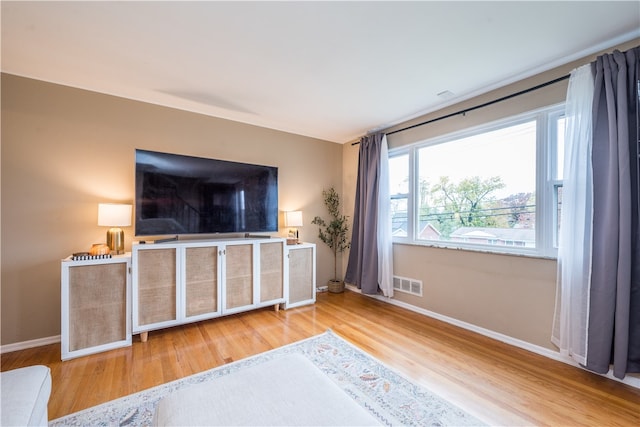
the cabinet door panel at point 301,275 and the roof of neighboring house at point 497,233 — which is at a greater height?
the roof of neighboring house at point 497,233

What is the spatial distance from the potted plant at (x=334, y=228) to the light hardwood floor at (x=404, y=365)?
1.37 m

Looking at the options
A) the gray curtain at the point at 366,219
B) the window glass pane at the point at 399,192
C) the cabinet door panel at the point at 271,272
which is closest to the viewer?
the cabinet door panel at the point at 271,272

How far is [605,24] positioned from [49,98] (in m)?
4.39

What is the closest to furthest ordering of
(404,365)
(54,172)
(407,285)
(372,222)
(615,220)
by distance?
(615,220) < (404,365) < (54,172) < (407,285) < (372,222)

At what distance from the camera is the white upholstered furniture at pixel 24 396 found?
92 cm

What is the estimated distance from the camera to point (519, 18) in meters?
1.66

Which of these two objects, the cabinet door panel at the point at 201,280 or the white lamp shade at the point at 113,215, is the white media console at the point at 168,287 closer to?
the cabinet door panel at the point at 201,280

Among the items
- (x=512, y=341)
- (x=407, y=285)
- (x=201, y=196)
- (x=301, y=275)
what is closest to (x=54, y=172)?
(x=201, y=196)

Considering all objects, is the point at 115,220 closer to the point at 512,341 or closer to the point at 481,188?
the point at 481,188

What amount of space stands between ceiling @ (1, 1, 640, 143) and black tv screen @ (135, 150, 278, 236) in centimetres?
72

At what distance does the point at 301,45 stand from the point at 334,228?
2725mm

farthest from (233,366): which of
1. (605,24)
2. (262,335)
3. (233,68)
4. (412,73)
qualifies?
(605,24)

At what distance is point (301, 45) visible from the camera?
1921 mm

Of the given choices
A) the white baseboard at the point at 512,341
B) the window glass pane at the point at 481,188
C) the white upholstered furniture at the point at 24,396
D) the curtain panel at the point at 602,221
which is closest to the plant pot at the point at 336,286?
the white baseboard at the point at 512,341
